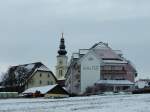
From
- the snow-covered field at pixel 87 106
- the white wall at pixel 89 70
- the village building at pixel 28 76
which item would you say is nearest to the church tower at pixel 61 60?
the village building at pixel 28 76

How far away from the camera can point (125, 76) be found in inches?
4712

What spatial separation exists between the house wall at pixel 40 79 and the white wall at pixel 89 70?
14.1 m

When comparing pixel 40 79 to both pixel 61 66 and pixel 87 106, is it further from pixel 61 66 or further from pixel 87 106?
pixel 87 106

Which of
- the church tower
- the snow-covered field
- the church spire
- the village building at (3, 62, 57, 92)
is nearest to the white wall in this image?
the village building at (3, 62, 57, 92)

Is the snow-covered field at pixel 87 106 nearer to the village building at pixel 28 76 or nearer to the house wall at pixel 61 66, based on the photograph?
the village building at pixel 28 76

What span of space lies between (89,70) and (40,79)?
16189 mm

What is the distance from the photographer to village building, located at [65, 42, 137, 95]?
11625 centimetres

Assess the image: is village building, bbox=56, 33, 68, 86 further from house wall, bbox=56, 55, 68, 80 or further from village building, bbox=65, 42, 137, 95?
village building, bbox=65, 42, 137, 95

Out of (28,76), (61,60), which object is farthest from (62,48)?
(28,76)

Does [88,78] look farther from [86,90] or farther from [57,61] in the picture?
[57,61]

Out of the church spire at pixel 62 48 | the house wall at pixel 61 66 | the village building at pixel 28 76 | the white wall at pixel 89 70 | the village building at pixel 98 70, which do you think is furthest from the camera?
the church spire at pixel 62 48

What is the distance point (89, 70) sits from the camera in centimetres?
12031

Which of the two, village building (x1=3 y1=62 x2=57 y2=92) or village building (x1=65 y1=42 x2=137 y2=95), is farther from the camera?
village building (x1=3 y1=62 x2=57 y2=92)

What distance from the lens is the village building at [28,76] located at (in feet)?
410
